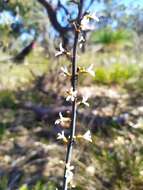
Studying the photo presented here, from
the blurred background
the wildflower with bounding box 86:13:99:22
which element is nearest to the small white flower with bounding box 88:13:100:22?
the wildflower with bounding box 86:13:99:22

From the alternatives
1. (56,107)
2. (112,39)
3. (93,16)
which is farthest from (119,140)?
(112,39)

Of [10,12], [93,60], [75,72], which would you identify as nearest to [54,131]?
[10,12]

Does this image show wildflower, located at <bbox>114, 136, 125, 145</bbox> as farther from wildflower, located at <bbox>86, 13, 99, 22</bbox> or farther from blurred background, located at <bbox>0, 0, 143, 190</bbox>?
wildflower, located at <bbox>86, 13, 99, 22</bbox>

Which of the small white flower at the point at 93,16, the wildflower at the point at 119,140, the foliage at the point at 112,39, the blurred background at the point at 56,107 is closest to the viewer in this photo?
the small white flower at the point at 93,16

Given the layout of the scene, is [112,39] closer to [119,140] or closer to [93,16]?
[119,140]

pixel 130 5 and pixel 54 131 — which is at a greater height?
pixel 130 5

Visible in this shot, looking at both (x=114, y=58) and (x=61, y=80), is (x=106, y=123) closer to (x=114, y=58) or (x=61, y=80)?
(x=61, y=80)

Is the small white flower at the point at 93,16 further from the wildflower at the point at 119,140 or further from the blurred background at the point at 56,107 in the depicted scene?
the wildflower at the point at 119,140

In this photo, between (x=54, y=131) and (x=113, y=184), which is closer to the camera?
(x=113, y=184)

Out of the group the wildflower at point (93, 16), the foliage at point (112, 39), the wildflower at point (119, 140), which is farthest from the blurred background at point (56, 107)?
the foliage at point (112, 39)
